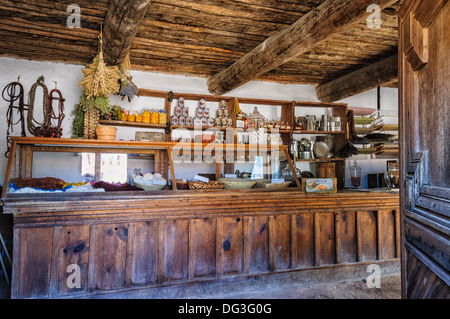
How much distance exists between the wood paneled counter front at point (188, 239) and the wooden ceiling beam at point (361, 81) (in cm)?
200

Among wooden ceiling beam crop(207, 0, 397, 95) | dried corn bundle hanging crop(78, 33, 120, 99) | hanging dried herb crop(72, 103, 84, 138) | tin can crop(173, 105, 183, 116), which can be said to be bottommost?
hanging dried herb crop(72, 103, 84, 138)

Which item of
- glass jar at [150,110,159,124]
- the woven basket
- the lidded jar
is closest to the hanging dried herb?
glass jar at [150,110,159,124]

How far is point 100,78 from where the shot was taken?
373 cm

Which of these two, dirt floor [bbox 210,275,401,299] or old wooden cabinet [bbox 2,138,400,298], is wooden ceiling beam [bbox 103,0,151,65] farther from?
dirt floor [bbox 210,275,401,299]

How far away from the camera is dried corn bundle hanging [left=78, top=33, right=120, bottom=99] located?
3.71 metres

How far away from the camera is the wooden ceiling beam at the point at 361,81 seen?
480cm

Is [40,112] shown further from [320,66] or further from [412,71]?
[412,71]

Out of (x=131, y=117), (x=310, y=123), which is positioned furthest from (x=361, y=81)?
(x=131, y=117)

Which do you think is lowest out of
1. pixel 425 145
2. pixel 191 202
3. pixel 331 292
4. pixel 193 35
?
pixel 331 292

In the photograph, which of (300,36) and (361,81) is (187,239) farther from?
(361,81)

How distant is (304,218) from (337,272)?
867 mm

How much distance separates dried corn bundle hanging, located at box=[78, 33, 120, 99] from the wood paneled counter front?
149cm

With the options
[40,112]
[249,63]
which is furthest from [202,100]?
[40,112]

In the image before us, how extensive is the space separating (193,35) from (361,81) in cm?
315
